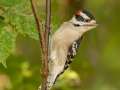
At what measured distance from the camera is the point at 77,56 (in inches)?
239

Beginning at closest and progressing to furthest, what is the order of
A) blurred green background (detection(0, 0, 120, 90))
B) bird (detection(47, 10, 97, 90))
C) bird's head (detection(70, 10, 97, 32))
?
blurred green background (detection(0, 0, 120, 90)) < bird's head (detection(70, 10, 97, 32)) < bird (detection(47, 10, 97, 90))

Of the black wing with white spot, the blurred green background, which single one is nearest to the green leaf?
the blurred green background

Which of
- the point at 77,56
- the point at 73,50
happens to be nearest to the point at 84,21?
the point at 73,50

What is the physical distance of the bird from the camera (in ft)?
12.8

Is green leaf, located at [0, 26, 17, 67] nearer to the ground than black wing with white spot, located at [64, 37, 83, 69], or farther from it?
farther from it

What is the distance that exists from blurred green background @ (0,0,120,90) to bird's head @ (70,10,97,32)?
0.47 feet

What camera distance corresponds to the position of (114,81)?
702 centimetres

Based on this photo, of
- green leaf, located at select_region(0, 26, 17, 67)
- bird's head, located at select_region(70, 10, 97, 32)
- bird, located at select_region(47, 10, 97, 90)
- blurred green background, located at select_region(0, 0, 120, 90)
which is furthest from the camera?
bird, located at select_region(47, 10, 97, 90)

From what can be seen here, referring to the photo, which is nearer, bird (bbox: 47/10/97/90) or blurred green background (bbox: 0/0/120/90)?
blurred green background (bbox: 0/0/120/90)

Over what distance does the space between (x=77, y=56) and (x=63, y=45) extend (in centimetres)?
206

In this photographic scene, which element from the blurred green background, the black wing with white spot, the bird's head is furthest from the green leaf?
the black wing with white spot

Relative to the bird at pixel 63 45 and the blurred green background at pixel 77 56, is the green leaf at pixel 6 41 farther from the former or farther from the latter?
the bird at pixel 63 45

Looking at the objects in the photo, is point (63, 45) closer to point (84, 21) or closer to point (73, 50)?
point (73, 50)

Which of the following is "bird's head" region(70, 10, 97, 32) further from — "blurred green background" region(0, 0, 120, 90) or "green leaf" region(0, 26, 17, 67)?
"green leaf" region(0, 26, 17, 67)
